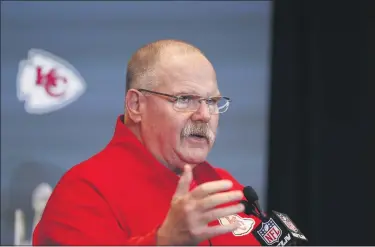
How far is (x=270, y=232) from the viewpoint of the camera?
68.0 inches

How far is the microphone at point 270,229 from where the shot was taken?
169 cm

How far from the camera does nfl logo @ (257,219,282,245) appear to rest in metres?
1.72

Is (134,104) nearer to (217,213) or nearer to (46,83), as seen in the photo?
(217,213)

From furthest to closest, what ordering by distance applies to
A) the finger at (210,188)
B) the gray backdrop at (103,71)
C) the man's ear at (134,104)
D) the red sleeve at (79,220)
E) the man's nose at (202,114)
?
the gray backdrop at (103,71) → the man's ear at (134,104) → the man's nose at (202,114) → the red sleeve at (79,220) → the finger at (210,188)

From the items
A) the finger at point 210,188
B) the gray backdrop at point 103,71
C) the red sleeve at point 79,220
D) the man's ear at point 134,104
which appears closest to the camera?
the finger at point 210,188

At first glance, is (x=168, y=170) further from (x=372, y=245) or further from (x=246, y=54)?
(x=372, y=245)

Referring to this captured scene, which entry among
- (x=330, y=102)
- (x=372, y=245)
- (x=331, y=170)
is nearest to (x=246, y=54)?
(x=330, y=102)

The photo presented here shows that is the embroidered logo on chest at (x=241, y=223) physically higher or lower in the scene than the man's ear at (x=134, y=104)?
lower

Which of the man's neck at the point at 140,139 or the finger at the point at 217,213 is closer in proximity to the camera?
the finger at the point at 217,213

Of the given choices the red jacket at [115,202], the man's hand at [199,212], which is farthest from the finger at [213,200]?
the red jacket at [115,202]

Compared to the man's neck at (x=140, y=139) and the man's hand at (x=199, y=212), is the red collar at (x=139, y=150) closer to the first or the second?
the man's neck at (x=140, y=139)

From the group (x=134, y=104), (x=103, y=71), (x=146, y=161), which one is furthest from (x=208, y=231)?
(x=103, y=71)

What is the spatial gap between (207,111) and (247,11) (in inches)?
62.2

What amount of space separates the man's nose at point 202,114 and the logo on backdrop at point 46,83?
4.85ft
